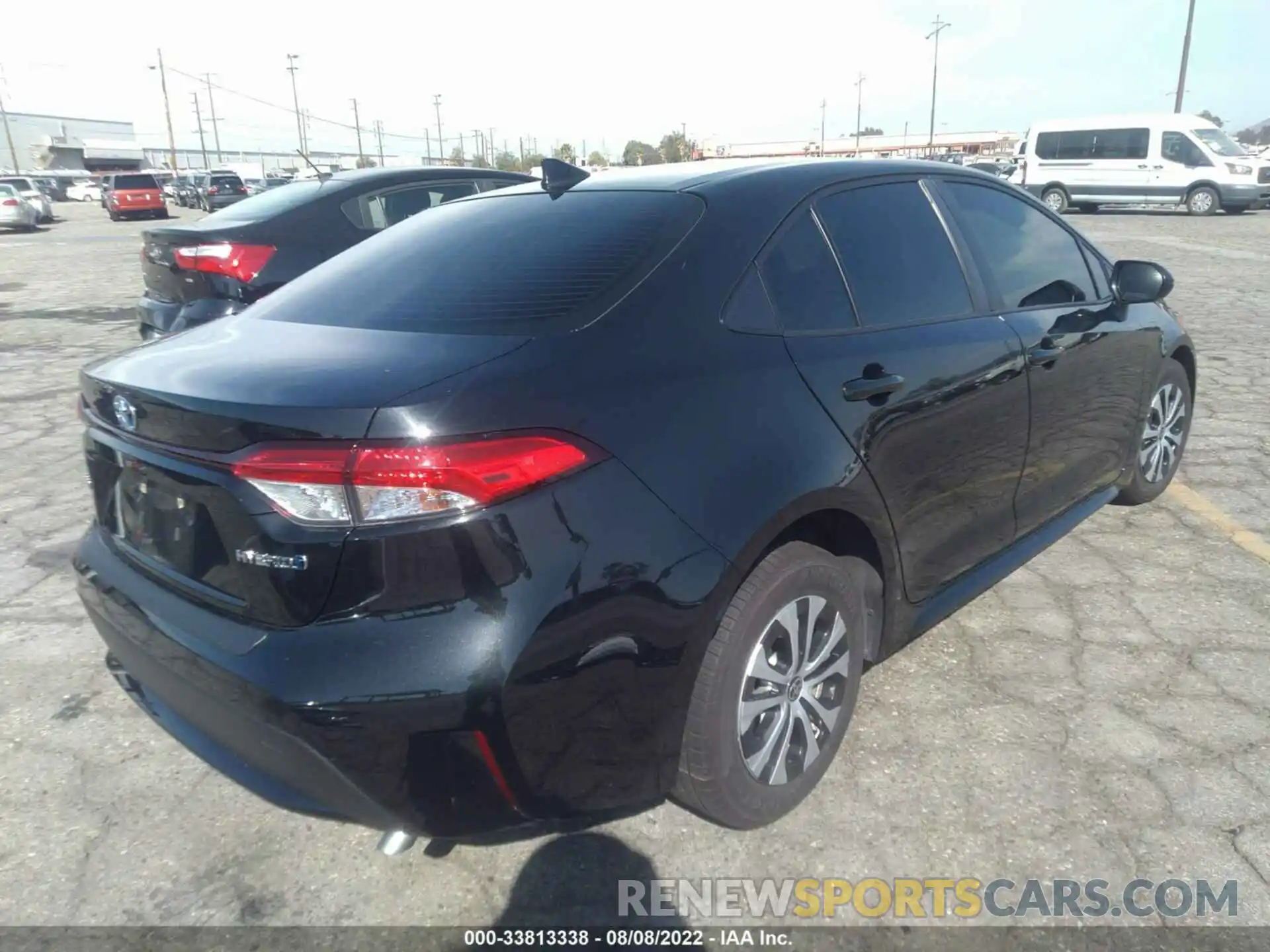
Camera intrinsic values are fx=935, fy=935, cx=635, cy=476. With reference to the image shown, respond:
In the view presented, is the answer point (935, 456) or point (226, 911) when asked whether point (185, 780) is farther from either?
point (935, 456)

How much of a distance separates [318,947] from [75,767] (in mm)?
1108

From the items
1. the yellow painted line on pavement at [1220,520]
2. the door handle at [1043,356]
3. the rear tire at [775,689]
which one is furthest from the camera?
the yellow painted line on pavement at [1220,520]

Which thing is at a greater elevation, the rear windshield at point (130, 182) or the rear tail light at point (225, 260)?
the rear windshield at point (130, 182)

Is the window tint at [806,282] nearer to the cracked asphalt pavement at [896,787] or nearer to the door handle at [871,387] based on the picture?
the door handle at [871,387]

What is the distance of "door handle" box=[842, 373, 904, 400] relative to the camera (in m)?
2.42

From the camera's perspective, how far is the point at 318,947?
80.7 inches

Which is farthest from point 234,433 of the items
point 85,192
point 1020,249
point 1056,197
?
point 85,192

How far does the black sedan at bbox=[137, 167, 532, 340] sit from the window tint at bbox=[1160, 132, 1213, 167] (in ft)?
70.7

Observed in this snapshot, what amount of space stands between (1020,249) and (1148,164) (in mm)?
23274

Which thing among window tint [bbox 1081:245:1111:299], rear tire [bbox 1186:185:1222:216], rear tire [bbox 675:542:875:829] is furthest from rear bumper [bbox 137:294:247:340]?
rear tire [bbox 1186:185:1222:216]

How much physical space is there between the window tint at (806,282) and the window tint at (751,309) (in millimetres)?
32

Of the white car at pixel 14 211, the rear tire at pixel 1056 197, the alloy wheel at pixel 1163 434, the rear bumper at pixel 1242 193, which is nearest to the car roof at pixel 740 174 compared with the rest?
the alloy wheel at pixel 1163 434

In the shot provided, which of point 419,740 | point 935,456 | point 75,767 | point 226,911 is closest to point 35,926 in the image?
point 226,911

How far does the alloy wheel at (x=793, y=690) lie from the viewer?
2.25 metres
